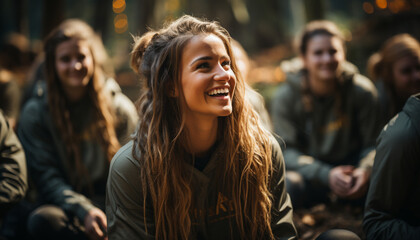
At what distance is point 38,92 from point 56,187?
35.3 inches

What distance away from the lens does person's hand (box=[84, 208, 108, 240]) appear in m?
2.25

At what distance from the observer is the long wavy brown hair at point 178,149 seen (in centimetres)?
175

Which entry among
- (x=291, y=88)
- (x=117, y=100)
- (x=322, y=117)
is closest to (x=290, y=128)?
(x=322, y=117)

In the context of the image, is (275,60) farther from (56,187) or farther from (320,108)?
(56,187)

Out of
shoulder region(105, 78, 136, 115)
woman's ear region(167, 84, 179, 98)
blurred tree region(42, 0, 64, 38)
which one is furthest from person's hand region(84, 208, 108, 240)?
blurred tree region(42, 0, 64, 38)

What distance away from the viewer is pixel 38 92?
2990 millimetres

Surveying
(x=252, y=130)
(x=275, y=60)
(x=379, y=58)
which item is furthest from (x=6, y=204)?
(x=275, y=60)

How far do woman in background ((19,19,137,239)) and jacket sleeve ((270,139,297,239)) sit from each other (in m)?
1.43

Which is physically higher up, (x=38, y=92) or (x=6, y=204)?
(x=38, y=92)

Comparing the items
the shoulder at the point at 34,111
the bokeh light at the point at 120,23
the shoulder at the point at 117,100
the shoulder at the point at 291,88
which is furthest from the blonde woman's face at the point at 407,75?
the bokeh light at the point at 120,23

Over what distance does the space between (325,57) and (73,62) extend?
2339mm

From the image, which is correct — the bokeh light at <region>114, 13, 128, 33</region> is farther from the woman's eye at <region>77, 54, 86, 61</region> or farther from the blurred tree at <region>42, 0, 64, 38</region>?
the woman's eye at <region>77, 54, 86, 61</region>

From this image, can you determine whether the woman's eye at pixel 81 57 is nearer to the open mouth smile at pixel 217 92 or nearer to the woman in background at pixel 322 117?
the open mouth smile at pixel 217 92

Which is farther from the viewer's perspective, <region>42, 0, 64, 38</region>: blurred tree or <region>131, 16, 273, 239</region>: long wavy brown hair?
<region>42, 0, 64, 38</region>: blurred tree
